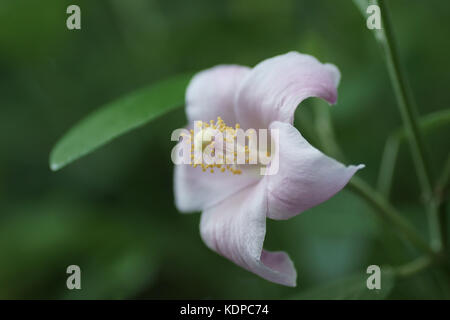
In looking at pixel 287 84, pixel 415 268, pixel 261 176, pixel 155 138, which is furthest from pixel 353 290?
pixel 155 138

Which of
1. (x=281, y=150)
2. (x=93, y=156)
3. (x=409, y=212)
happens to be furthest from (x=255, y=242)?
(x=93, y=156)

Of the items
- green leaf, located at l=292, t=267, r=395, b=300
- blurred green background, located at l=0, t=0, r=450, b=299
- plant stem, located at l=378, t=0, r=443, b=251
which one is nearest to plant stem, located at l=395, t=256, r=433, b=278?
green leaf, located at l=292, t=267, r=395, b=300

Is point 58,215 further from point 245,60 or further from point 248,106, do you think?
point 248,106

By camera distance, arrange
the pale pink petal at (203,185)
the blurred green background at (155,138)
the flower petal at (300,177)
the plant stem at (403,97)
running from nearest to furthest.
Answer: the flower petal at (300,177) < the plant stem at (403,97) < the pale pink petal at (203,185) < the blurred green background at (155,138)

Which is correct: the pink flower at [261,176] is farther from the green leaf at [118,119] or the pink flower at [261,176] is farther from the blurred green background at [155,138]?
the blurred green background at [155,138]

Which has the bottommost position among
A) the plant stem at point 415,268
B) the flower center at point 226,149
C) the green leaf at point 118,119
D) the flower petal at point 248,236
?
the plant stem at point 415,268

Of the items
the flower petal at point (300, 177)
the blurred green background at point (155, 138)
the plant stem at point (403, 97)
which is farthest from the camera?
the blurred green background at point (155, 138)

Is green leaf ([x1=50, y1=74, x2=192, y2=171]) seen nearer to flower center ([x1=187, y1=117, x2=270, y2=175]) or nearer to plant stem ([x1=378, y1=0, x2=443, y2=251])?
flower center ([x1=187, y1=117, x2=270, y2=175])

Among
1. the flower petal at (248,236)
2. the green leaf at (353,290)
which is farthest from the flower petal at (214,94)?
the green leaf at (353,290)
